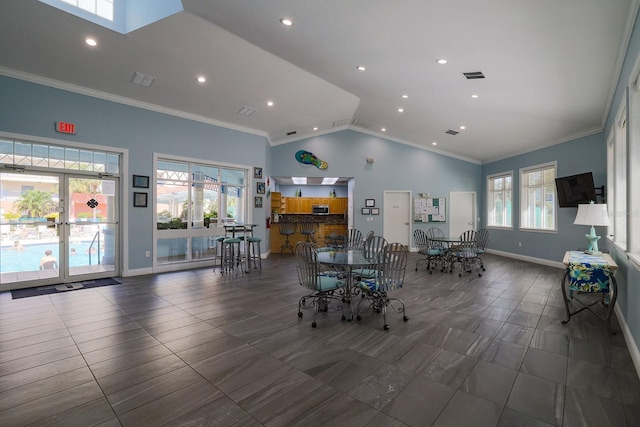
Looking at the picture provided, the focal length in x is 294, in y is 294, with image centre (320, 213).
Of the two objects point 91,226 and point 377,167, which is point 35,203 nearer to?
point 91,226

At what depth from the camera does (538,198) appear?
25.8ft

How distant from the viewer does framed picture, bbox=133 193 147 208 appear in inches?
232

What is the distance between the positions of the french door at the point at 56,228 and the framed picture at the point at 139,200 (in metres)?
0.33

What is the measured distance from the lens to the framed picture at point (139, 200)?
5.90m

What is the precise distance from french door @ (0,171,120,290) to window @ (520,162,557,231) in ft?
32.6

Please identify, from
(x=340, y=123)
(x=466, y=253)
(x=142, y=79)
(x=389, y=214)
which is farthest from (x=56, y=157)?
(x=389, y=214)

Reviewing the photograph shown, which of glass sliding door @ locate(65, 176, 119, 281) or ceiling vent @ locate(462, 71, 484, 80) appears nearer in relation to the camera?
ceiling vent @ locate(462, 71, 484, 80)

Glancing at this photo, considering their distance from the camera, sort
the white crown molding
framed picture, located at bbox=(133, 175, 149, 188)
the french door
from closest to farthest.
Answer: the white crown molding
the french door
framed picture, located at bbox=(133, 175, 149, 188)

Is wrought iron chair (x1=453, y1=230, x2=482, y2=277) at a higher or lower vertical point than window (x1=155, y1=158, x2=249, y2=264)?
lower

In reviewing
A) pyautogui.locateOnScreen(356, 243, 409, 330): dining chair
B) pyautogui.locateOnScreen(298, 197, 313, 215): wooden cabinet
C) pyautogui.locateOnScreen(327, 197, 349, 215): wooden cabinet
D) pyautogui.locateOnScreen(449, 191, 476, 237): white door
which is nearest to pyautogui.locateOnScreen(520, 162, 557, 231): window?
pyautogui.locateOnScreen(449, 191, 476, 237): white door

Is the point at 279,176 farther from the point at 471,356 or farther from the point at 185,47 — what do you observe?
the point at 471,356

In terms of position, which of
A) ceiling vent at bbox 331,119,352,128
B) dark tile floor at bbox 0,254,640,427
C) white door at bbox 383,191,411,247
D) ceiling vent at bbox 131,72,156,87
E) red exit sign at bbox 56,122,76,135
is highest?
ceiling vent at bbox 331,119,352,128

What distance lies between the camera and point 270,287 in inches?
200

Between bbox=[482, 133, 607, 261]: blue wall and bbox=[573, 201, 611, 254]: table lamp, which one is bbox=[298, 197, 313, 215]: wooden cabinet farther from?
bbox=[573, 201, 611, 254]: table lamp
